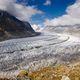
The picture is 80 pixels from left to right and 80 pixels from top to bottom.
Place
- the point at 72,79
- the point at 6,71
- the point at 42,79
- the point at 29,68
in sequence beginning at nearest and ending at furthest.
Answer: the point at 72,79 < the point at 42,79 < the point at 6,71 < the point at 29,68

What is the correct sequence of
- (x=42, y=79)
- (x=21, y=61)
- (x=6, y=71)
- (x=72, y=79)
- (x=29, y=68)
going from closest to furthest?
(x=72, y=79), (x=42, y=79), (x=6, y=71), (x=29, y=68), (x=21, y=61)

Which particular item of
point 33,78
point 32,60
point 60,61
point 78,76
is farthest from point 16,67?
point 78,76

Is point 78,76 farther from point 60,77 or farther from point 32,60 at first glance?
point 32,60

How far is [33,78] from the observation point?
27109mm

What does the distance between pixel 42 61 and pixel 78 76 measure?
32.7 m

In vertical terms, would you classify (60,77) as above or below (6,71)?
above

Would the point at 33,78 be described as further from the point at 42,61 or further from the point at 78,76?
the point at 42,61

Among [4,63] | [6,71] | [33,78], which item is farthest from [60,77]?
[4,63]

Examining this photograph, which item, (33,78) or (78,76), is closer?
(78,76)

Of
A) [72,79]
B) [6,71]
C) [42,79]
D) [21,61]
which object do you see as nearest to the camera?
[72,79]

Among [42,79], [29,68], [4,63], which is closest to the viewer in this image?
[42,79]

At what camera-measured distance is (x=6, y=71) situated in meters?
47.2

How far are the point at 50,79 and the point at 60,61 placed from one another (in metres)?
32.1

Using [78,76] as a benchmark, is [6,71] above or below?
below
